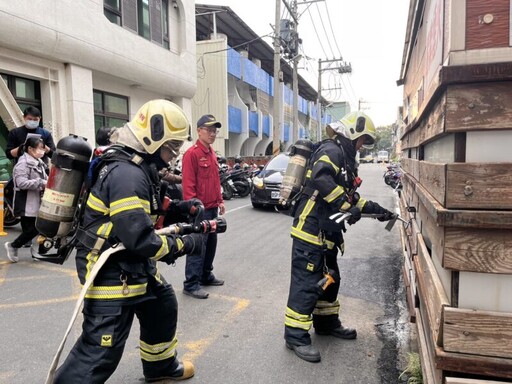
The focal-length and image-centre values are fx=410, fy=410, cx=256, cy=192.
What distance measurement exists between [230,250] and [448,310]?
16.1 feet

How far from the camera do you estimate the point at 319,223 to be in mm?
3168

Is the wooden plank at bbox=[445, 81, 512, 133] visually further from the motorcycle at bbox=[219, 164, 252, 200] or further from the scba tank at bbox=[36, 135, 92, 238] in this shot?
the motorcycle at bbox=[219, 164, 252, 200]

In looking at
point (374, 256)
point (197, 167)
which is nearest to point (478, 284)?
point (197, 167)

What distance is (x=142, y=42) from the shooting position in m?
13.1

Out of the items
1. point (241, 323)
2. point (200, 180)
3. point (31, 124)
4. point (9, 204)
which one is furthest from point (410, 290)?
point (9, 204)

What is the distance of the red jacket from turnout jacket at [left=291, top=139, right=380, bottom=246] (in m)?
1.42

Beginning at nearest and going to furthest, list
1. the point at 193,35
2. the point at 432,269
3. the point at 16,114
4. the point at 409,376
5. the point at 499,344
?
1. the point at 499,344
2. the point at 432,269
3. the point at 409,376
4. the point at 16,114
5. the point at 193,35

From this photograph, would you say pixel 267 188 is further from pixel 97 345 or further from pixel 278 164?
pixel 97 345

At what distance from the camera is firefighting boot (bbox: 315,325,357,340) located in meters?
3.48

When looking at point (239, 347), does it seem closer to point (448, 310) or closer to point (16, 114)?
point (448, 310)

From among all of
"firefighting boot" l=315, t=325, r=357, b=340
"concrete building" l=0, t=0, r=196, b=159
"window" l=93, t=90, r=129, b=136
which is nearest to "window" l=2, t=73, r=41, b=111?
"concrete building" l=0, t=0, r=196, b=159

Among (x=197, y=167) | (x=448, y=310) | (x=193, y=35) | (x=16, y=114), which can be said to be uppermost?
(x=193, y=35)

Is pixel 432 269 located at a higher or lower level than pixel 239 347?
higher

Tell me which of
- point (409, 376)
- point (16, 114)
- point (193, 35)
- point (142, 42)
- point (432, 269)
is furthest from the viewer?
point (193, 35)
